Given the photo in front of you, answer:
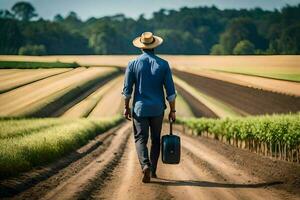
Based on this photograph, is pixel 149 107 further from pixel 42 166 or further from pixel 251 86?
pixel 251 86

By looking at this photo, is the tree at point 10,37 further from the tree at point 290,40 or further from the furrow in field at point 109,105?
the tree at point 290,40

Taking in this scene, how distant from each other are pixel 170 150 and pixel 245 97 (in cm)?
4153

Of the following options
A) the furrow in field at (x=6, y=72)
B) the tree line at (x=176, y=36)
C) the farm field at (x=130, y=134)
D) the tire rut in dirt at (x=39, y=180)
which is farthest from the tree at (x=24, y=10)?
the tire rut in dirt at (x=39, y=180)

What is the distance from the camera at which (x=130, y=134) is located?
37.0m

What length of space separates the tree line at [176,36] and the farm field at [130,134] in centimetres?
231

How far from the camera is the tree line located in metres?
51.8

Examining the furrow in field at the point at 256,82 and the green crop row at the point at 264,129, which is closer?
the green crop row at the point at 264,129

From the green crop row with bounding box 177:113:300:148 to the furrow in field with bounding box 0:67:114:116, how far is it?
1357 cm

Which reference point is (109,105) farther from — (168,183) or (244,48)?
(168,183)

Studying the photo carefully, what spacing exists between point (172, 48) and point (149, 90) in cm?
7727

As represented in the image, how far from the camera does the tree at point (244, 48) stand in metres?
63.2

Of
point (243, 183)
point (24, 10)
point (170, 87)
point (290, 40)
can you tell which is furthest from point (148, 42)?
point (24, 10)

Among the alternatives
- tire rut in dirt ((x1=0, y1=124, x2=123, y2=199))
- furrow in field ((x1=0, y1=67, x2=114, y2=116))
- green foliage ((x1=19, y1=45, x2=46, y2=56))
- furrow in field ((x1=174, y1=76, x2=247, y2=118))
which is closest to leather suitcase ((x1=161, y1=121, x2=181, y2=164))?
tire rut in dirt ((x1=0, y1=124, x2=123, y2=199))

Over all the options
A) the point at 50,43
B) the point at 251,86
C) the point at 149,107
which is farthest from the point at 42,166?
the point at 50,43
